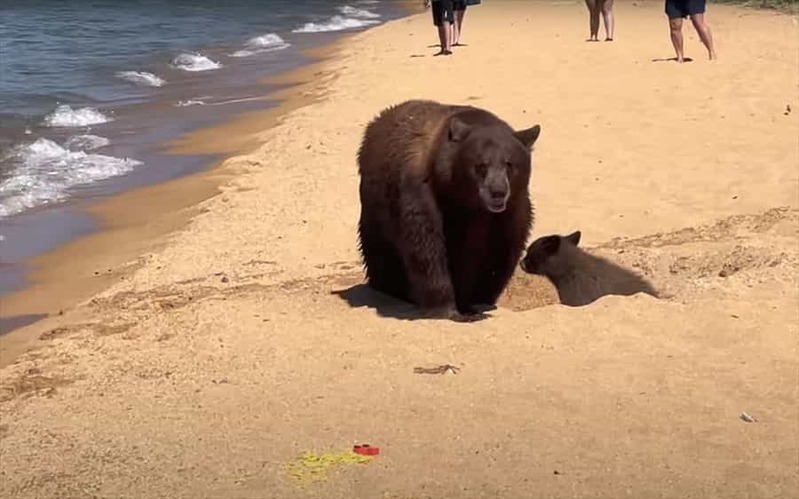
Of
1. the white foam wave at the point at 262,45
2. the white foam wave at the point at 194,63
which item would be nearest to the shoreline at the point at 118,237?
the white foam wave at the point at 194,63

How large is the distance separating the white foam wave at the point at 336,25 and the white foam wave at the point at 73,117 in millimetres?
14765

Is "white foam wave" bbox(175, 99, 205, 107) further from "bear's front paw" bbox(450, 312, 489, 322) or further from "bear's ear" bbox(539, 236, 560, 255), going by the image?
"bear's front paw" bbox(450, 312, 489, 322)

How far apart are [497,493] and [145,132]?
13.6m

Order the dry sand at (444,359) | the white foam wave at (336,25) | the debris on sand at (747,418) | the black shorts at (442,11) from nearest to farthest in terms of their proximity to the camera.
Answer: the dry sand at (444,359) < the debris on sand at (747,418) < the black shorts at (442,11) < the white foam wave at (336,25)

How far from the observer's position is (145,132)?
1798 cm

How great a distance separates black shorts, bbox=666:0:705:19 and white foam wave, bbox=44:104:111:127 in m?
8.60

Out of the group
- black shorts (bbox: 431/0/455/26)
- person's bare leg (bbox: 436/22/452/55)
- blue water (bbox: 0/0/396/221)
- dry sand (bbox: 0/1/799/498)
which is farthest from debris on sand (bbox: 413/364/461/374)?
person's bare leg (bbox: 436/22/452/55)

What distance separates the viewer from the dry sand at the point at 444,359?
556 cm

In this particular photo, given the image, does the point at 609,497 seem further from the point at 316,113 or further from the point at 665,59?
the point at 665,59

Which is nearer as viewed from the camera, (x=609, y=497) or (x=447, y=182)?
(x=609, y=497)

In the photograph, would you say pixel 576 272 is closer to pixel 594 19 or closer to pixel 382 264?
pixel 382 264

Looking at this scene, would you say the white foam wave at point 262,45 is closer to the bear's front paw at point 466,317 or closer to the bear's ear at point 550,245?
the bear's ear at point 550,245

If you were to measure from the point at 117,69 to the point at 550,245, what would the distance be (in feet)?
58.3

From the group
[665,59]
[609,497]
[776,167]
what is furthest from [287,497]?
[665,59]
